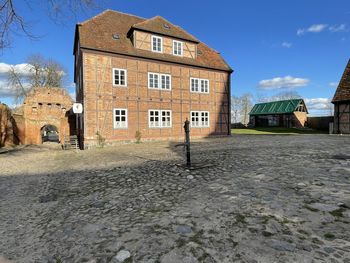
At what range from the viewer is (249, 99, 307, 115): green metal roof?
4028 centimetres

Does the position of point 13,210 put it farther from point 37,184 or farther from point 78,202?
point 37,184

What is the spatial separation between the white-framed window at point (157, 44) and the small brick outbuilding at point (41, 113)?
11.3m

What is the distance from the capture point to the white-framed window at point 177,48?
1973 cm

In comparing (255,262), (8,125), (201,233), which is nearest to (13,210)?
(201,233)

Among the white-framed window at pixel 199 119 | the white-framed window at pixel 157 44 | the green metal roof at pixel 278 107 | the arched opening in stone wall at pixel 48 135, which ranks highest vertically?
the white-framed window at pixel 157 44

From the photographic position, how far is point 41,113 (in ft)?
78.9

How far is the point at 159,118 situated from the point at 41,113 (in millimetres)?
14175

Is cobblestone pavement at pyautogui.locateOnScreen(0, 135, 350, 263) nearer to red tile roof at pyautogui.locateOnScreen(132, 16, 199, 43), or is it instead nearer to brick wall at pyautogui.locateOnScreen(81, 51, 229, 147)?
brick wall at pyautogui.locateOnScreen(81, 51, 229, 147)

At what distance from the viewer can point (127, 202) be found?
4.55 metres

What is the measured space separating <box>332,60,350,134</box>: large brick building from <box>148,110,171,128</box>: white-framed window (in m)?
16.8

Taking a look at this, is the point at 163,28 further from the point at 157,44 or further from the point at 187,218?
the point at 187,218

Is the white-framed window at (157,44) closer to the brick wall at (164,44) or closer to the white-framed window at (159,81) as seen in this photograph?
the brick wall at (164,44)

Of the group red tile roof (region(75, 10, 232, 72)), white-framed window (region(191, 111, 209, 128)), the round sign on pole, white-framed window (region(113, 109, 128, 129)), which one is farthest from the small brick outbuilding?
white-framed window (region(191, 111, 209, 128))

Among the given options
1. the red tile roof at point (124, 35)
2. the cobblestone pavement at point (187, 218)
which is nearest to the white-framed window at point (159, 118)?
the red tile roof at point (124, 35)
